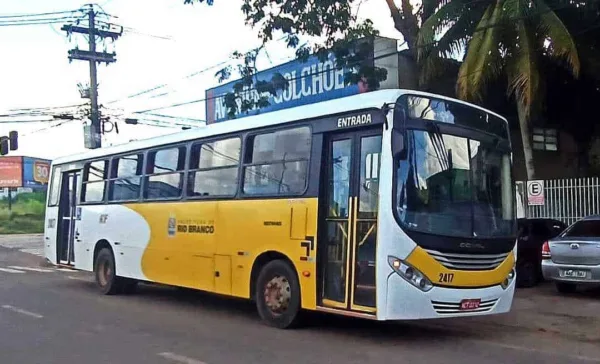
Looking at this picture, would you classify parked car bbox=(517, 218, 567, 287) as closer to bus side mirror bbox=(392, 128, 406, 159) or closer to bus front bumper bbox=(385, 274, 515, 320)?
bus front bumper bbox=(385, 274, 515, 320)

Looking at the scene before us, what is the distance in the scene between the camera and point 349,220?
30.9 feet

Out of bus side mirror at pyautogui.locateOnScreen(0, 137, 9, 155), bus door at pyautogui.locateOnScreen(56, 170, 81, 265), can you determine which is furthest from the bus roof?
bus side mirror at pyautogui.locateOnScreen(0, 137, 9, 155)

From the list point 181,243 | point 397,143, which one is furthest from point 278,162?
point 181,243

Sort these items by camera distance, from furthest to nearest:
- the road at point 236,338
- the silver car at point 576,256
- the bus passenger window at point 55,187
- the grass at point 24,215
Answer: the grass at point 24,215
the bus passenger window at point 55,187
the silver car at point 576,256
the road at point 236,338

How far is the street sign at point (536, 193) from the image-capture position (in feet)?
52.7

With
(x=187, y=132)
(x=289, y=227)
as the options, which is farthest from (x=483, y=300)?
(x=187, y=132)

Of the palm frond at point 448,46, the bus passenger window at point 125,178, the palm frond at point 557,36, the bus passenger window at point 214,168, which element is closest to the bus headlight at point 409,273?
the bus passenger window at point 214,168

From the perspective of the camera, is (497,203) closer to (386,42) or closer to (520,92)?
(520,92)

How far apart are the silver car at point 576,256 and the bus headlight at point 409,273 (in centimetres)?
565

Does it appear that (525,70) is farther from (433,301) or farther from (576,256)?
(433,301)

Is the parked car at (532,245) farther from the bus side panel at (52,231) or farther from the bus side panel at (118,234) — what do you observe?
Result: the bus side panel at (52,231)

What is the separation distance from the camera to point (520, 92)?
16.1 meters

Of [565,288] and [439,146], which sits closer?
[439,146]

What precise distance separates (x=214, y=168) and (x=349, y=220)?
10.8ft
